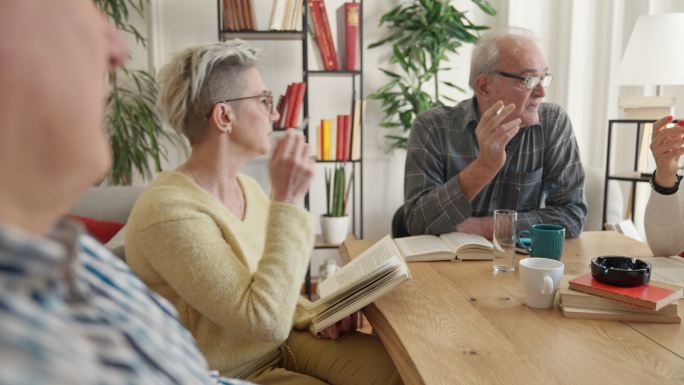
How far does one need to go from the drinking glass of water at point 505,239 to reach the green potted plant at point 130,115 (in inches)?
89.8

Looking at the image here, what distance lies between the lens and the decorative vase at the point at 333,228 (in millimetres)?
3480

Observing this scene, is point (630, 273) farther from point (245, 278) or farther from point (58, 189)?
point (58, 189)

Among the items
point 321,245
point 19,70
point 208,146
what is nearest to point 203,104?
point 208,146

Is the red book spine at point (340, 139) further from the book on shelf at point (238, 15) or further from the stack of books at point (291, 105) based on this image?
the book on shelf at point (238, 15)

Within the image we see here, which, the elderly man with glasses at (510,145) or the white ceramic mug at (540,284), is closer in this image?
the white ceramic mug at (540,284)

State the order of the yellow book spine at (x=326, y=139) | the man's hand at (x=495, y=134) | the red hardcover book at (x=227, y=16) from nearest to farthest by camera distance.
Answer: the man's hand at (x=495, y=134), the red hardcover book at (x=227, y=16), the yellow book spine at (x=326, y=139)

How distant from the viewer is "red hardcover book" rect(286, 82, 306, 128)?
3399 mm

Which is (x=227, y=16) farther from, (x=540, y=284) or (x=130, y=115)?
(x=540, y=284)

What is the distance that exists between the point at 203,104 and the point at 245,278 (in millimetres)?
474

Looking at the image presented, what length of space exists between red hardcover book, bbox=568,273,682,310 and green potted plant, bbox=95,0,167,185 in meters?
2.59

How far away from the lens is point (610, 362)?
97 cm

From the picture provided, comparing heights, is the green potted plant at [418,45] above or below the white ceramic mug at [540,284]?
above

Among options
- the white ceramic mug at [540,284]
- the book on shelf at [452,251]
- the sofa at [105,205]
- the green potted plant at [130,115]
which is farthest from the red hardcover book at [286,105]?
the white ceramic mug at [540,284]

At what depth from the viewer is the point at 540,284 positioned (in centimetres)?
121
